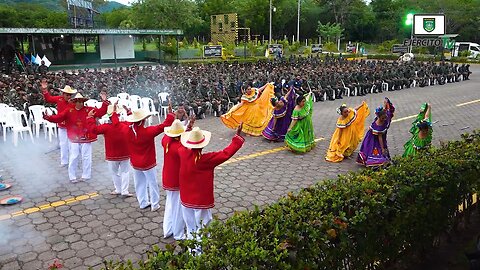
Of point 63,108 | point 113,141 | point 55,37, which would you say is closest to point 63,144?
point 63,108

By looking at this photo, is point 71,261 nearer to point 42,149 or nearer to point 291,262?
point 291,262

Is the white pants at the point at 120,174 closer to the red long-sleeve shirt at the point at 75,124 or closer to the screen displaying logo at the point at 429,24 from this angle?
the red long-sleeve shirt at the point at 75,124

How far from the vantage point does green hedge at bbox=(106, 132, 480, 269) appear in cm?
316

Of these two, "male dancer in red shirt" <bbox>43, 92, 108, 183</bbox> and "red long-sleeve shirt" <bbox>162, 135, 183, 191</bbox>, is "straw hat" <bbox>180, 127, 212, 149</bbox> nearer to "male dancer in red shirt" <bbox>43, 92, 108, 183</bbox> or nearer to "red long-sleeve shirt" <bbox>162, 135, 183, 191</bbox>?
"red long-sleeve shirt" <bbox>162, 135, 183, 191</bbox>

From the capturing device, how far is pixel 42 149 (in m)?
10.1

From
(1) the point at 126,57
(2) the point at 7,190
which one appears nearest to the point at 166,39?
(1) the point at 126,57

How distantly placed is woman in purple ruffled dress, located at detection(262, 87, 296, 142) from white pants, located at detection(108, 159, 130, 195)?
15.2 ft

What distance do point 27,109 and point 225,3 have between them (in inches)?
2107

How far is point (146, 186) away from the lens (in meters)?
6.59

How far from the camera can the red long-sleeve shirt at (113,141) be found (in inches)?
267

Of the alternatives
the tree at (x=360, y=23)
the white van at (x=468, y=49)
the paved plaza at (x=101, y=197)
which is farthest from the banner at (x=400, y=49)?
the paved plaza at (x=101, y=197)

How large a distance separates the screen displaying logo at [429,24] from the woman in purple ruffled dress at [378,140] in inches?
Answer: 1141

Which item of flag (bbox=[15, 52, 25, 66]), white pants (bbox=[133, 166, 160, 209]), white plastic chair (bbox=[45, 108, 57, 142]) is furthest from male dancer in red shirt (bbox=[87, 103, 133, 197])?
flag (bbox=[15, 52, 25, 66])

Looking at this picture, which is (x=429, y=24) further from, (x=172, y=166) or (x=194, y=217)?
(x=194, y=217)
